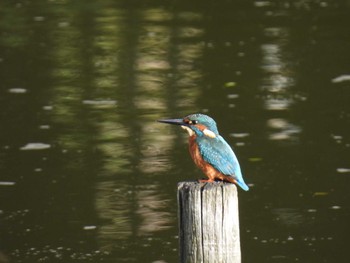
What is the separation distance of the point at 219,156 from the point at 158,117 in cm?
501

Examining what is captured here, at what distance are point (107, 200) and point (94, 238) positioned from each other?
2.23 ft

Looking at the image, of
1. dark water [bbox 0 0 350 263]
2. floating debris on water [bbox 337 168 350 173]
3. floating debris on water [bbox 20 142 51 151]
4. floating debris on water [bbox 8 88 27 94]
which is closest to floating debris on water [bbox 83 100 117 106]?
dark water [bbox 0 0 350 263]

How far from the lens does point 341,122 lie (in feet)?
32.6

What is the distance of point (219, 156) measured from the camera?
17.0ft

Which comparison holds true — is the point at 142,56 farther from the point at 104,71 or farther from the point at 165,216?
the point at 165,216

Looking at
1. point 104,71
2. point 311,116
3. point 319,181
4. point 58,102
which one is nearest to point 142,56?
point 104,71

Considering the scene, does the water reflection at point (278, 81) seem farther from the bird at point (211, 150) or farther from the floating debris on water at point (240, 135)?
the bird at point (211, 150)

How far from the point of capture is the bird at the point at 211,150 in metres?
5.13

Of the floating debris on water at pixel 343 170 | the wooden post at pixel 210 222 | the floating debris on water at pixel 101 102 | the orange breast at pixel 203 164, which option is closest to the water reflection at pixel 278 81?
the floating debris on water at pixel 343 170

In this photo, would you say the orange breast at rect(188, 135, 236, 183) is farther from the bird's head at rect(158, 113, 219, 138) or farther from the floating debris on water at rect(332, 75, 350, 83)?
the floating debris on water at rect(332, 75, 350, 83)

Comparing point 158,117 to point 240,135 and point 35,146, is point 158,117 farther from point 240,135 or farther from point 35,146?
point 35,146

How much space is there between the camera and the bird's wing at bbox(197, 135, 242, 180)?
16.8 ft

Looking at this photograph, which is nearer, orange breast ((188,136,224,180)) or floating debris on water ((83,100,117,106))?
orange breast ((188,136,224,180))

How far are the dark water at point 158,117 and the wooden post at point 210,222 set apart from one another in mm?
2708
